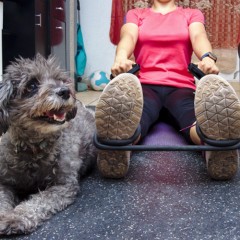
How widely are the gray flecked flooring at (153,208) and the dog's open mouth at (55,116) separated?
26 cm

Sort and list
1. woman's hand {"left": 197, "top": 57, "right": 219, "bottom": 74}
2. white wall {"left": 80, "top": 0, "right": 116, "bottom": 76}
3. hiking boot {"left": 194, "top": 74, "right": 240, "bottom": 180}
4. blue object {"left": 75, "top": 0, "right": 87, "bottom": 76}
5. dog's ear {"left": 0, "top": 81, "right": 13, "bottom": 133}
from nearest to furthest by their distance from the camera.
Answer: dog's ear {"left": 0, "top": 81, "right": 13, "bottom": 133} < hiking boot {"left": 194, "top": 74, "right": 240, "bottom": 180} < woman's hand {"left": 197, "top": 57, "right": 219, "bottom": 74} < blue object {"left": 75, "top": 0, "right": 87, "bottom": 76} < white wall {"left": 80, "top": 0, "right": 116, "bottom": 76}

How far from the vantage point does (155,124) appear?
1.73 meters

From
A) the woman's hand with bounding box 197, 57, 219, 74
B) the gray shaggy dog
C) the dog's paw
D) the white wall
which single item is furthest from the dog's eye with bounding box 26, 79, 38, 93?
the white wall

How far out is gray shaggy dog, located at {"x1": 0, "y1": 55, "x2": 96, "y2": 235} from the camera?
3.73 ft

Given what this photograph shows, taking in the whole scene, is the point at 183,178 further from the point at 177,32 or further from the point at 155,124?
the point at 177,32

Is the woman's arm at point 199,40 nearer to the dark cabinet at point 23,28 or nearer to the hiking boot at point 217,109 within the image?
the hiking boot at point 217,109

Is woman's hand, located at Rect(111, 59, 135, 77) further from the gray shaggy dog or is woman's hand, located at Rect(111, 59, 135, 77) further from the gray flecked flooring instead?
the gray flecked flooring

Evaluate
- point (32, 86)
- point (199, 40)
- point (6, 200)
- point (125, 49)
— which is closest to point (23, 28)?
point (125, 49)

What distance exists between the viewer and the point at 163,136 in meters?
1.58

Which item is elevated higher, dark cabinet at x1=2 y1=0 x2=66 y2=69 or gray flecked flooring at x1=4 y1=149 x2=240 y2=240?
dark cabinet at x1=2 y1=0 x2=66 y2=69

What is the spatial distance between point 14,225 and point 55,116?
0.34 meters

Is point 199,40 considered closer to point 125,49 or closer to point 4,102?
point 125,49

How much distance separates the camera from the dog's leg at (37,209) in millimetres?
998

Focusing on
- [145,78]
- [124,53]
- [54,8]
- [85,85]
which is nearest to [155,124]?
[145,78]
